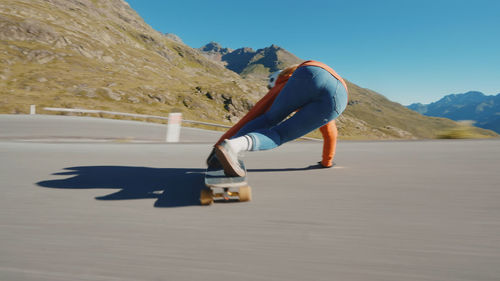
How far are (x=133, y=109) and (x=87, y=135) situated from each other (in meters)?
47.2

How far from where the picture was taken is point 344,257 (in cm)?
121

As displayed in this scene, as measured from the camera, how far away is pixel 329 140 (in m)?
3.10

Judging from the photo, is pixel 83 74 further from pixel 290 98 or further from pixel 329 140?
pixel 290 98

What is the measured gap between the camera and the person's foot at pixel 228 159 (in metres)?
1.85

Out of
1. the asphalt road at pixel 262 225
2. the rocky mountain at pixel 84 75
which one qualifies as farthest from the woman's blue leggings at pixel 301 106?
the rocky mountain at pixel 84 75

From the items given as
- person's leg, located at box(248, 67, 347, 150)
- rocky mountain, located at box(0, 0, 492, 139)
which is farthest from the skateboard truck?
rocky mountain, located at box(0, 0, 492, 139)

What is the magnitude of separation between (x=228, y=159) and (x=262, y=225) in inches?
20.8

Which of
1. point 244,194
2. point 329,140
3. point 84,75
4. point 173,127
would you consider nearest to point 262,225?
point 244,194

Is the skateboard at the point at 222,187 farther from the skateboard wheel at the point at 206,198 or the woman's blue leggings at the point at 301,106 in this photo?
the woman's blue leggings at the point at 301,106

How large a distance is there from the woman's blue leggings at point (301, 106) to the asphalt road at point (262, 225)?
52 centimetres

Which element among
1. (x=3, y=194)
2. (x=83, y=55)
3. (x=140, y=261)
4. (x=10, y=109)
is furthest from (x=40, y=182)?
(x=83, y=55)

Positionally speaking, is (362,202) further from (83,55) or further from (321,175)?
(83,55)

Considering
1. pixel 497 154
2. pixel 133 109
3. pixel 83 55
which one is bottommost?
pixel 497 154

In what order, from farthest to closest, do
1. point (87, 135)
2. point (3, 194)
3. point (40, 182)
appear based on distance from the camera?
point (87, 135), point (40, 182), point (3, 194)
